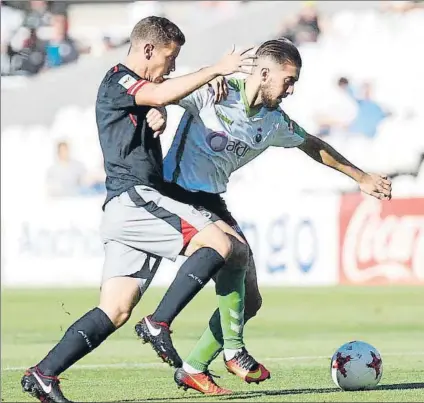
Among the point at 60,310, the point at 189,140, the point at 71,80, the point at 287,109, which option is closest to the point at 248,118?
the point at 189,140

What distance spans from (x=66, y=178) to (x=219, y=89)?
1477 centimetres

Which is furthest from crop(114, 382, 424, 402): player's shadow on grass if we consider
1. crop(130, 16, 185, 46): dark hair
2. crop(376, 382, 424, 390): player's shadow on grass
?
crop(130, 16, 185, 46): dark hair

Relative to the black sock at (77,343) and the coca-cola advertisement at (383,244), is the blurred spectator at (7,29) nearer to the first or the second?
the coca-cola advertisement at (383,244)

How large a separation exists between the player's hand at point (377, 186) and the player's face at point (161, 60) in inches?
60.5

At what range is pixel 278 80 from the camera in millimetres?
6852

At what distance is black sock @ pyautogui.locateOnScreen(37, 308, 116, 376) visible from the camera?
20.7 ft

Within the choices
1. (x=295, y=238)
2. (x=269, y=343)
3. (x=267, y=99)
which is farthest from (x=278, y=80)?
(x=295, y=238)

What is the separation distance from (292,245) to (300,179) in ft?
6.57

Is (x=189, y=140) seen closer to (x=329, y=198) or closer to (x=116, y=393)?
(x=116, y=393)

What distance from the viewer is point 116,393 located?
7.14 metres

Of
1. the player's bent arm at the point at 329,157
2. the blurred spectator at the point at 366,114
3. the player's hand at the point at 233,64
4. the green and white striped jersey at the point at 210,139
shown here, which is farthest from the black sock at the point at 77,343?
the blurred spectator at the point at 366,114

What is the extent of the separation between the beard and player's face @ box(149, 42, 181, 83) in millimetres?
590

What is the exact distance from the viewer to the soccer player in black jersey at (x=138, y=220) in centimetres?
640

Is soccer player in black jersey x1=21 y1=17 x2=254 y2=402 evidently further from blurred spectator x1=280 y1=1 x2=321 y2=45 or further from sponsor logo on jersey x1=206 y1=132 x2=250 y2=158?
blurred spectator x1=280 y1=1 x2=321 y2=45
